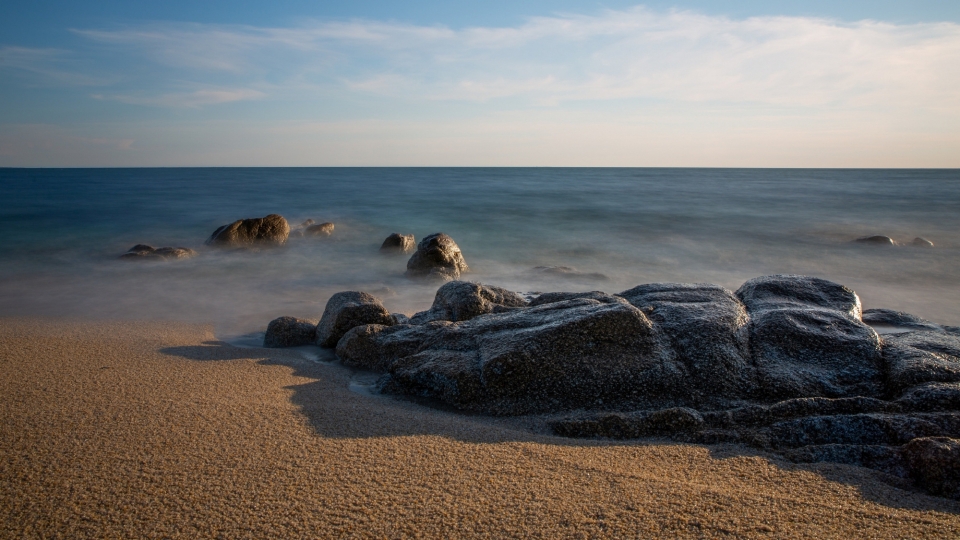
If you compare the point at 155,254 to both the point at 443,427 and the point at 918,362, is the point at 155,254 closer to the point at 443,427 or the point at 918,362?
the point at 443,427

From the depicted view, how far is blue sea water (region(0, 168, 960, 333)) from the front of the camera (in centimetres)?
827

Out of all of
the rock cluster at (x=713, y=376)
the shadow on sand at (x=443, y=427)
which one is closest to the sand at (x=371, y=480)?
the shadow on sand at (x=443, y=427)

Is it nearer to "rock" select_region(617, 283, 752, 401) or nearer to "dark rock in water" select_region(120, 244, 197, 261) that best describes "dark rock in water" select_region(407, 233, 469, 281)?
"dark rock in water" select_region(120, 244, 197, 261)

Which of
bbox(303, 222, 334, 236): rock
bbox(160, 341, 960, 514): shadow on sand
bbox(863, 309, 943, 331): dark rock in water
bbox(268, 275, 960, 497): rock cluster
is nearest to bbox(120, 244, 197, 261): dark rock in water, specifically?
bbox(303, 222, 334, 236): rock

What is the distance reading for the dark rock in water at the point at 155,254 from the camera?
10.8m

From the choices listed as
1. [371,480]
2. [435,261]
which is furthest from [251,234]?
[371,480]

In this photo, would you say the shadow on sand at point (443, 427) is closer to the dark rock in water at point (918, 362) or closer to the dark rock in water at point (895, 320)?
the dark rock in water at point (918, 362)

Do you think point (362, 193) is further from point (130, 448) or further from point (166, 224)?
point (130, 448)

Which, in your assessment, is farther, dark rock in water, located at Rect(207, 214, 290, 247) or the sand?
dark rock in water, located at Rect(207, 214, 290, 247)

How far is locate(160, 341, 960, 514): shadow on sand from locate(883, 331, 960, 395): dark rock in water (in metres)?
1.12

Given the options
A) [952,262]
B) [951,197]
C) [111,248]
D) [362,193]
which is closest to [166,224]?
[111,248]

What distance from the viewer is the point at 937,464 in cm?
235

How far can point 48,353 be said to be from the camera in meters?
4.48

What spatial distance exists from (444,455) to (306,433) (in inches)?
30.3
